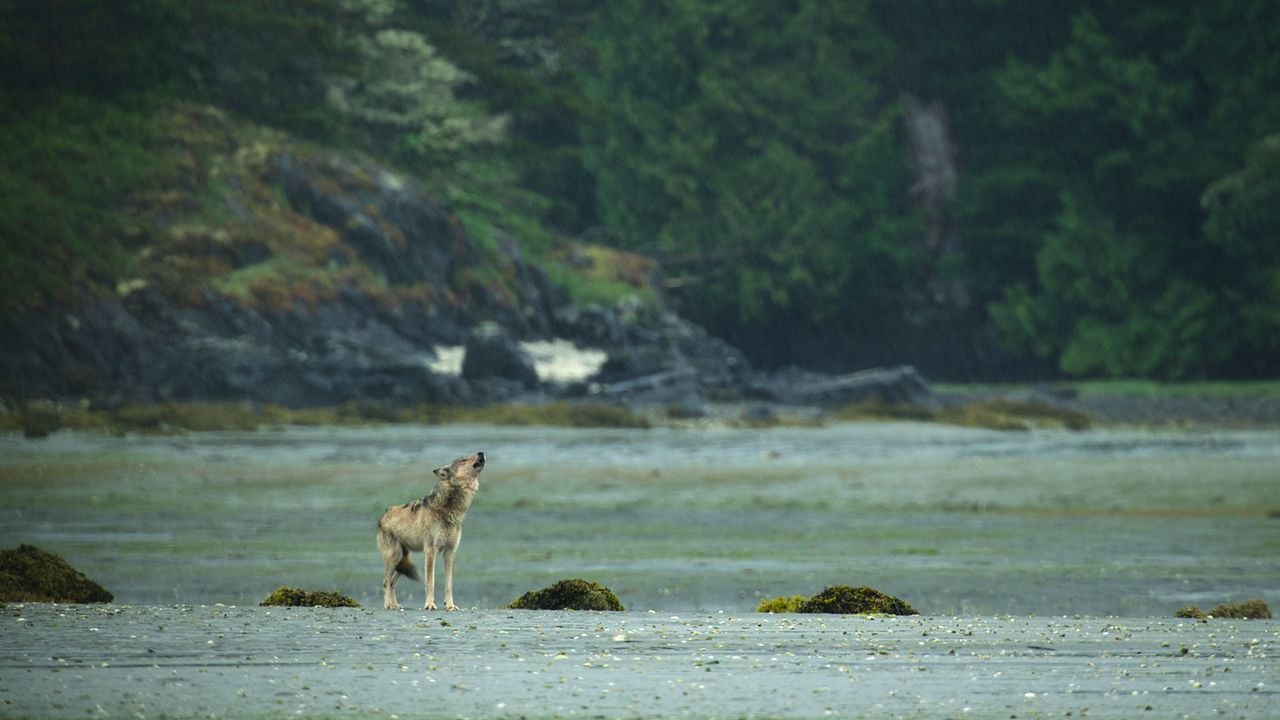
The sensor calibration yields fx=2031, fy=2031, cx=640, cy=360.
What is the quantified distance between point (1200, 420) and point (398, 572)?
108ft

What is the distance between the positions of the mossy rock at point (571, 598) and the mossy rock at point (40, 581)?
8.94 feet

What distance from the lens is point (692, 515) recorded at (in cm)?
2269

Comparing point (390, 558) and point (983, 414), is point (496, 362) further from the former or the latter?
point (390, 558)

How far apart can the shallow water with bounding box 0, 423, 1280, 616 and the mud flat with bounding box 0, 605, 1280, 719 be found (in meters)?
3.09

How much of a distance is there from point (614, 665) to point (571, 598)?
310cm

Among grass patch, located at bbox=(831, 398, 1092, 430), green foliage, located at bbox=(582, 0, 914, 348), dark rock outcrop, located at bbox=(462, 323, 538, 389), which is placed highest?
green foliage, located at bbox=(582, 0, 914, 348)

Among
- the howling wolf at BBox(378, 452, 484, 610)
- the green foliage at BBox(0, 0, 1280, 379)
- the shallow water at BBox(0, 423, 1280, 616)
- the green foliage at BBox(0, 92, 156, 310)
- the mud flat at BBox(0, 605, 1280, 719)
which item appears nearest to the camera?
the mud flat at BBox(0, 605, 1280, 719)

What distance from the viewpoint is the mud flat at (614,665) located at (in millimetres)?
8398

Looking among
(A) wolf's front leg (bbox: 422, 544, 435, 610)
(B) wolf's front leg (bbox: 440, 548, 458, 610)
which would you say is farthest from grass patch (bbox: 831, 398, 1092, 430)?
(A) wolf's front leg (bbox: 422, 544, 435, 610)

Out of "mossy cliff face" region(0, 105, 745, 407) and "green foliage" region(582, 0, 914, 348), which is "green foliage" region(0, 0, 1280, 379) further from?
"mossy cliff face" region(0, 105, 745, 407)

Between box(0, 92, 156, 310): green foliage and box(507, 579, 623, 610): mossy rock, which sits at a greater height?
box(0, 92, 156, 310): green foliage

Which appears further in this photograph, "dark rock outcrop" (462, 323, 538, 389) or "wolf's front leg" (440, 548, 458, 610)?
"dark rock outcrop" (462, 323, 538, 389)

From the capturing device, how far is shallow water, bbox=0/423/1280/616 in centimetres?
1598

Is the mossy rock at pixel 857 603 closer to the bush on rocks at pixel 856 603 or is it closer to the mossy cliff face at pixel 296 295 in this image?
the bush on rocks at pixel 856 603
